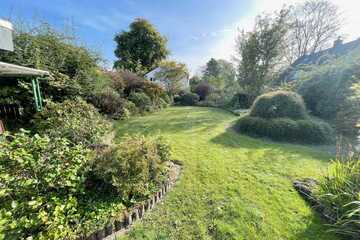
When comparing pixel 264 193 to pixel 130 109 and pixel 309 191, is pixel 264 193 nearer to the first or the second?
pixel 309 191

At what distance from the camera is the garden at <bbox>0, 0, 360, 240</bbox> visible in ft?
6.84

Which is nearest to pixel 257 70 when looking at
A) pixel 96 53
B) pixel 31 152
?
pixel 96 53

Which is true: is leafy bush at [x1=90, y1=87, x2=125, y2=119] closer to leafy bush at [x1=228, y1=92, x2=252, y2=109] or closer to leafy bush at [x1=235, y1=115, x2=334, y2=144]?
leafy bush at [x1=235, y1=115, x2=334, y2=144]

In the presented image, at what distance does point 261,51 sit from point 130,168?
13741 mm

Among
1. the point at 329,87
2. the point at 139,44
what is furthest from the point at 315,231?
the point at 139,44

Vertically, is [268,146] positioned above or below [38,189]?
below

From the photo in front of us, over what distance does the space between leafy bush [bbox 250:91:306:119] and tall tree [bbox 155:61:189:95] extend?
12.8 m

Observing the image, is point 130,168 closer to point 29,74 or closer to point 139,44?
point 29,74

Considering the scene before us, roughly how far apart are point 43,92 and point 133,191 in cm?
659

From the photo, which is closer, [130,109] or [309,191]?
[309,191]

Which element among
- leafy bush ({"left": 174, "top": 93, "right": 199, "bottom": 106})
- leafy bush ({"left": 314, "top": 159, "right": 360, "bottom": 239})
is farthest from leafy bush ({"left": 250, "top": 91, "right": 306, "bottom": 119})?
leafy bush ({"left": 174, "top": 93, "right": 199, "bottom": 106})

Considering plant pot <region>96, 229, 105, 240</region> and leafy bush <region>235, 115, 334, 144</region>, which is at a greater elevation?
leafy bush <region>235, 115, 334, 144</region>

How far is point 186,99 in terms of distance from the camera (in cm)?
1927

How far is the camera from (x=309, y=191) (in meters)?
3.23
